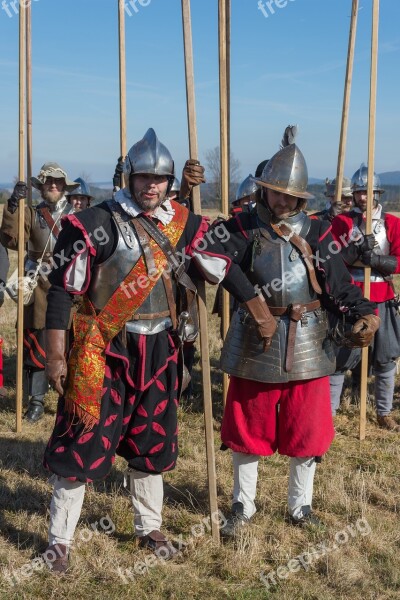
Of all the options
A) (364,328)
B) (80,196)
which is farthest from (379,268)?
(80,196)

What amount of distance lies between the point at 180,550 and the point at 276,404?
3.17 ft

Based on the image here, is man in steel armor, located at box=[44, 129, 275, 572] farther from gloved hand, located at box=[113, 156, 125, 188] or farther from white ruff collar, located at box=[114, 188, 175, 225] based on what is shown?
gloved hand, located at box=[113, 156, 125, 188]

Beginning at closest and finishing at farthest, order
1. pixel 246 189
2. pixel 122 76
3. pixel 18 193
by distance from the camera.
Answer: pixel 122 76 < pixel 18 193 < pixel 246 189

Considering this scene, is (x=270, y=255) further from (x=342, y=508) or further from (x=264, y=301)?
(x=342, y=508)

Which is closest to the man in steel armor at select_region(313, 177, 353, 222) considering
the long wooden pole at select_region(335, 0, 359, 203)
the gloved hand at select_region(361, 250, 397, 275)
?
the long wooden pole at select_region(335, 0, 359, 203)

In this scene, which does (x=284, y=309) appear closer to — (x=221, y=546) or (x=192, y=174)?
(x=192, y=174)

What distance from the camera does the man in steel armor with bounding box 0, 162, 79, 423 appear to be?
6.18 metres

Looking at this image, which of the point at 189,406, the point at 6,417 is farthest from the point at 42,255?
the point at 189,406

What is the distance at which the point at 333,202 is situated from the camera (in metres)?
7.07

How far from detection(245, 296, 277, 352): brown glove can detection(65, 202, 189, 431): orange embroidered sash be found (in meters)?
0.60

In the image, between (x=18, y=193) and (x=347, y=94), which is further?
(x=347, y=94)

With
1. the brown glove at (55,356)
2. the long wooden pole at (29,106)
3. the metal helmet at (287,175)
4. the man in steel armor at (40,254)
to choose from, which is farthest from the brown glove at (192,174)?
the long wooden pole at (29,106)

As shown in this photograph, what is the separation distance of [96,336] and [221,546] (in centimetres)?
143

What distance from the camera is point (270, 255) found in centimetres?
398
